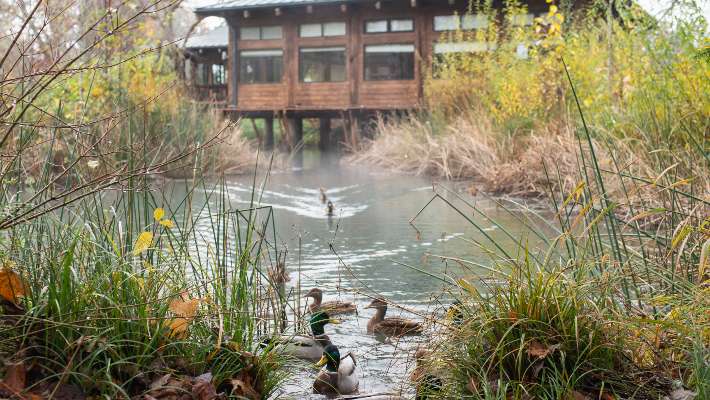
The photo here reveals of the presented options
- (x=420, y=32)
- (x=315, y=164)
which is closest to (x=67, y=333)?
(x=315, y=164)

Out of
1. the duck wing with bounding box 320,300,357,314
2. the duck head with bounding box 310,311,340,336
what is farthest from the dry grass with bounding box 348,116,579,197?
the duck head with bounding box 310,311,340,336

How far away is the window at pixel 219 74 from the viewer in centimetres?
3188

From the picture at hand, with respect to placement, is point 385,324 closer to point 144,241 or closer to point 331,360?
point 331,360

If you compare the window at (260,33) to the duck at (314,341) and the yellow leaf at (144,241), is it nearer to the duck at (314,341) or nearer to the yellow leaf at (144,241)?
the duck at (314,341)

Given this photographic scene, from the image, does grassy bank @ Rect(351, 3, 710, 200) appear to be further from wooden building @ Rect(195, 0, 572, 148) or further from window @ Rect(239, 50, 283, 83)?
window @ Rect(239, 50, 283, 83)

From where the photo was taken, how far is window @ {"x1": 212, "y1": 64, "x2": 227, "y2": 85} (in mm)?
31875

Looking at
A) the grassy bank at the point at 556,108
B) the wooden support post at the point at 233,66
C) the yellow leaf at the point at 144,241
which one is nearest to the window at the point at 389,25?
the grassy bank at the point at 556,108

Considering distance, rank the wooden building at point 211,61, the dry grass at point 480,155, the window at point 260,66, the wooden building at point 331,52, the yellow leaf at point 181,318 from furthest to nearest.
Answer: the wooden building at point 211,61 → the window at point 260,66 → the wooden building at point 331,52 → the dry grass at point 480,155 → the yellow leaf at point 181,318

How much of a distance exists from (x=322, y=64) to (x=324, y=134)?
2.44 m

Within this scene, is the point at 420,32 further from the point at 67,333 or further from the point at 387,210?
the point at 67,333

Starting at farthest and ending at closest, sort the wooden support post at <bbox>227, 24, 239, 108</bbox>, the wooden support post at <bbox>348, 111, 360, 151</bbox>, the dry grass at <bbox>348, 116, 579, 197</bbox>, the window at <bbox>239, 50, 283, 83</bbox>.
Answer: the wooden support post at <bbox>227, 24, 239, 108</bbox>, the window at <bbox>239, 50, 283, 83</bbox>, the wooden support post at <bbox>348, 111, 360, 151</bbox>, the dry grass at <bbox>348, 116, 579, 197</bbox>

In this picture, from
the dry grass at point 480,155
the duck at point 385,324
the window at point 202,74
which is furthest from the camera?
the window at point 202,74

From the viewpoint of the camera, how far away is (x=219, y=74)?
3200cm

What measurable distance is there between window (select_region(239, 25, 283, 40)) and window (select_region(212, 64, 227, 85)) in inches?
290
